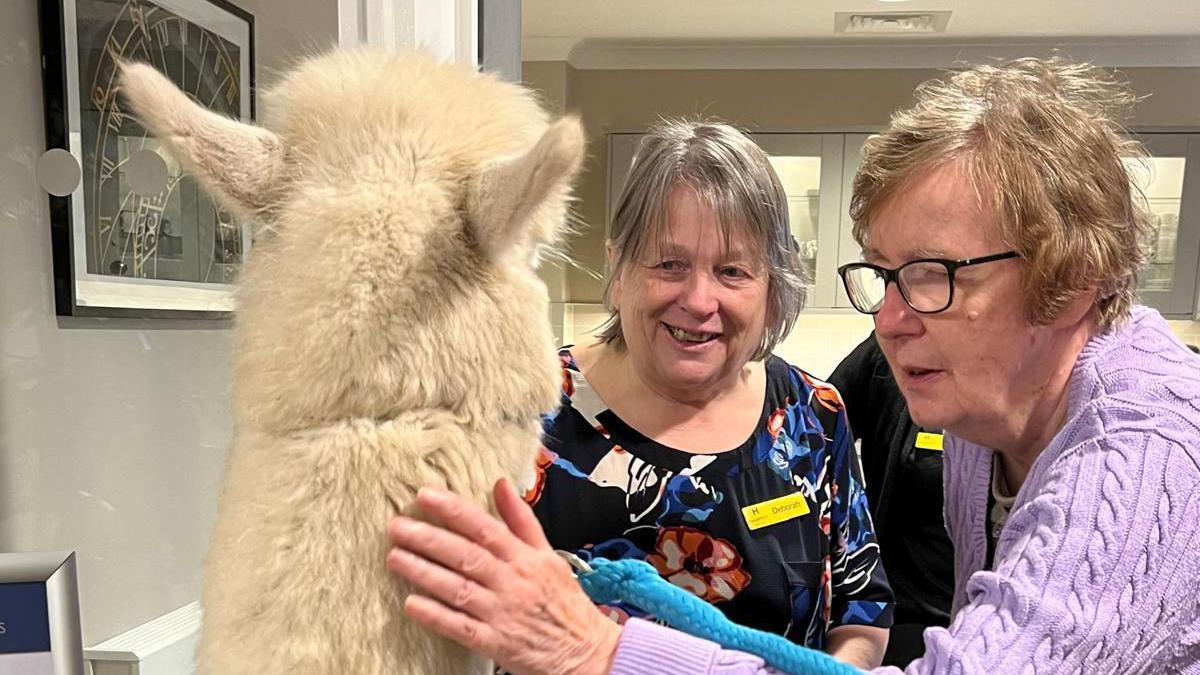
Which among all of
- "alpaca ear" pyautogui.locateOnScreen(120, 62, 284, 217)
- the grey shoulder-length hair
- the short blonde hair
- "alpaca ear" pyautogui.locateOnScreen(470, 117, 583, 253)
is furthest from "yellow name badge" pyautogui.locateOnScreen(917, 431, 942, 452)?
"alpaca ear" pyautogui.locateOnScreen(120, 62, 284, 217)

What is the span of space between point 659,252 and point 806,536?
499 mm

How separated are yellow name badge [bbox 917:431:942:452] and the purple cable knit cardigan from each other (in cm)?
113

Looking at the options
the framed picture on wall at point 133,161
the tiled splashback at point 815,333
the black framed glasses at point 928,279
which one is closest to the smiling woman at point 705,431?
the black framed glasses at point 928,279

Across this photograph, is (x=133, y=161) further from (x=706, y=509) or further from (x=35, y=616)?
(x=706, y=509)

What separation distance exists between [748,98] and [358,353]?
169 inches

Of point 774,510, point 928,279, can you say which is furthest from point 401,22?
point 774,510

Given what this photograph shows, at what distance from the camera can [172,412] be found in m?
1.34

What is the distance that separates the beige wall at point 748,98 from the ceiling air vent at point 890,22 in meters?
0.34

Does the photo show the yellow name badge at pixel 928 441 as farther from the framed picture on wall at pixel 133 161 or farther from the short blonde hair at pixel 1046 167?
the framed picture on wall at pixel 133 161

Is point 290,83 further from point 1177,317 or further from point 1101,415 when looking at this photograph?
point 1177,317

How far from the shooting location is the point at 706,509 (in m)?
1.23

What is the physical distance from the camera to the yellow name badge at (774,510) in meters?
1.24

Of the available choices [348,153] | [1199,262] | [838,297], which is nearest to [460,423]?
[348,153]

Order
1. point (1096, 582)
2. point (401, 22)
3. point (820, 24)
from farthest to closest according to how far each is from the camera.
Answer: point (820, 24), point (401, 22), point (1096, 582)
